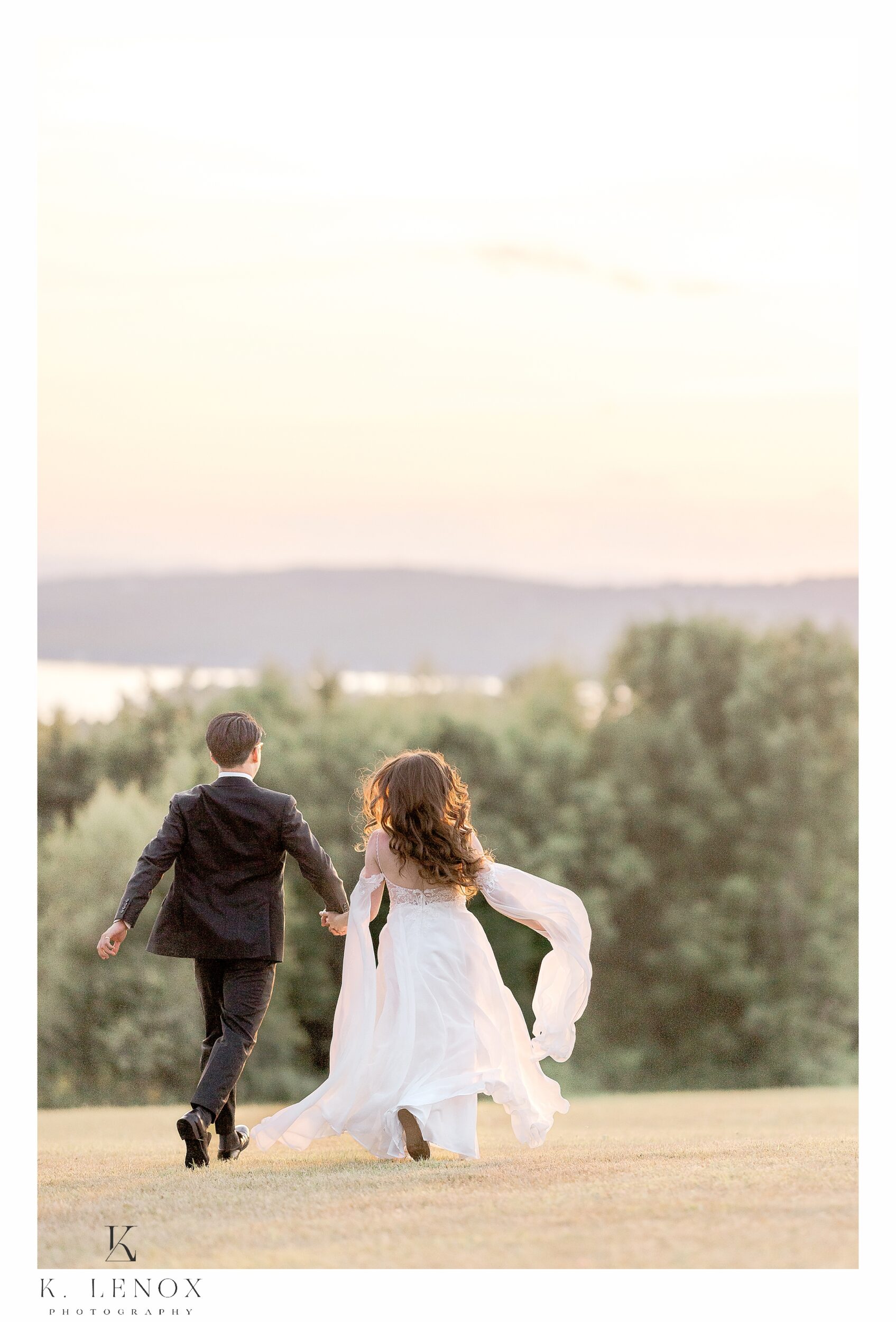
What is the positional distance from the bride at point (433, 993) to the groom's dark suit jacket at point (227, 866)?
29 centimetres

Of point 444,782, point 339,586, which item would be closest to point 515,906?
point 444,782

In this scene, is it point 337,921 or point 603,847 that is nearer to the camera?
point 337,921

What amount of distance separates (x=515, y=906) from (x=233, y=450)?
2048 cm

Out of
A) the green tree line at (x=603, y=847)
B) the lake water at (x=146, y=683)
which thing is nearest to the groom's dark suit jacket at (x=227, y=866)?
the green tree line at (x=603, y=847)

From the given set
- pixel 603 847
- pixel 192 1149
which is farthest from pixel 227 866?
pixel 603 847

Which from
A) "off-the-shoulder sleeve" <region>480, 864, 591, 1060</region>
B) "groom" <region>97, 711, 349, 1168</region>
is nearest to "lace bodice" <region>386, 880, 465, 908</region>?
"off-the-shoulder sleeve" <region>480, 864, 591, 1060</region>

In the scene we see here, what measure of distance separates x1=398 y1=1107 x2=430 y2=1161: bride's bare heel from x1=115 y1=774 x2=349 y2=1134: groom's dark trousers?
0.66m

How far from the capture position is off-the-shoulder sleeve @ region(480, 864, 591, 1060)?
17.7 feet

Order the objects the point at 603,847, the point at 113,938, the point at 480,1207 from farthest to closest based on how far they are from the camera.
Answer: the point at 603,847 → the point at 113,938 → the point at 480,1207

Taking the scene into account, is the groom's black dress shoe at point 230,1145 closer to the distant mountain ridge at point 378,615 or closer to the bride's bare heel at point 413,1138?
the bride's bare heel at point 413,1138

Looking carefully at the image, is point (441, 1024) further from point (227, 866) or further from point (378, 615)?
point (378, 615)

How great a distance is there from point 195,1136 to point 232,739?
4.71ft

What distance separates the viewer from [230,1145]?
5250mm

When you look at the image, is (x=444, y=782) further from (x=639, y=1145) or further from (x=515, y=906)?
(x=639, y=1145)
